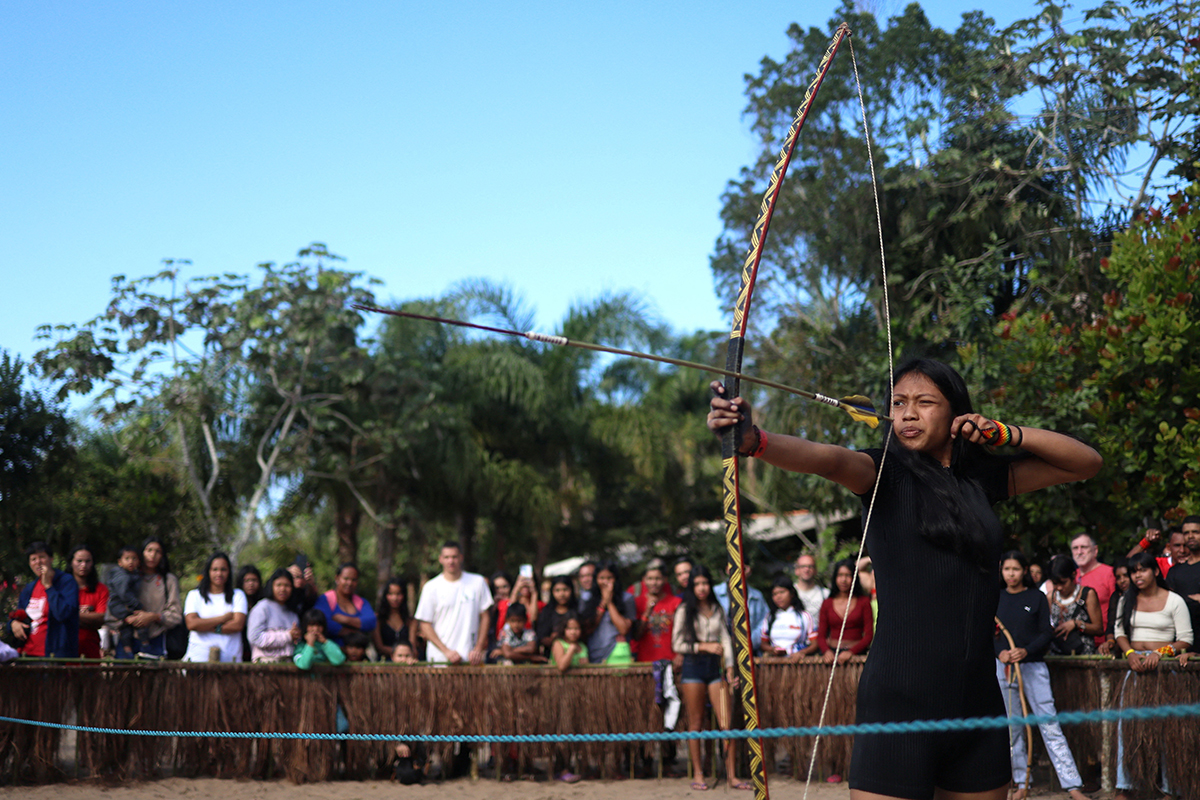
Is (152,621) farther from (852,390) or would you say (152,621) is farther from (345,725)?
(852,390)

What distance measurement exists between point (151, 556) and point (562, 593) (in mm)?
3297

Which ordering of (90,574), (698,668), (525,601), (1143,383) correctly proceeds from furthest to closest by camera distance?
(1143,383) → (525,601) → (90,574) → (698,668)

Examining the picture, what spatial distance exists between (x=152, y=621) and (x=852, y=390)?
9960mm

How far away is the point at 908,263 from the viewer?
17.4 meters

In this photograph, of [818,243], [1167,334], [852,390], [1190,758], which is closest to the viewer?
[1190,758]

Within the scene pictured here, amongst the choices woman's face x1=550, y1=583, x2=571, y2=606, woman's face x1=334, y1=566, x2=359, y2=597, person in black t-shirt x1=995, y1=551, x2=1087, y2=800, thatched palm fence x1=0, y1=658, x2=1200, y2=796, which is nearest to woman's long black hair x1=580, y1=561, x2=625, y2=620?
woman's face x1=550, y1=583, x2=571, y2=606

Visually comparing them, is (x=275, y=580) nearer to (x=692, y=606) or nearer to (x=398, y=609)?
(x=398, y=609)

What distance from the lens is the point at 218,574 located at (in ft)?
28.5

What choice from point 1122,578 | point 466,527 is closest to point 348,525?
point 466,527

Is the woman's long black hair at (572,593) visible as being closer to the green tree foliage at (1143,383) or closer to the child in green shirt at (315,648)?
the child in green shirt at (315,648)

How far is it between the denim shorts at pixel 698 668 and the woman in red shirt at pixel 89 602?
470 centimetres

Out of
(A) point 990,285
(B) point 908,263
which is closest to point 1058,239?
(A) point 990,285

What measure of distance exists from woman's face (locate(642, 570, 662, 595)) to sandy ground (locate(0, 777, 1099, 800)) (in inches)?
59.8

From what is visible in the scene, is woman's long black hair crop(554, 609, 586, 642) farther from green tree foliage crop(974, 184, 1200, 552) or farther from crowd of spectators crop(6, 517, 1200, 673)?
green tree foliage crop(974, 184, 1200, 552)
